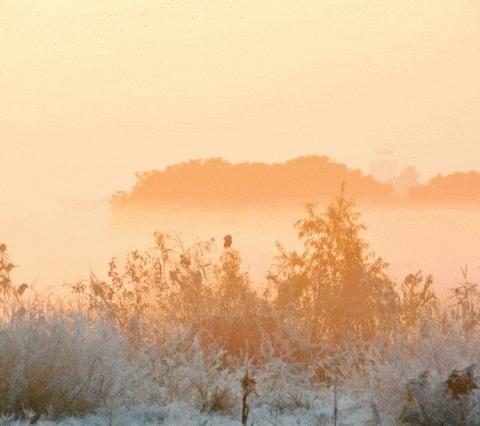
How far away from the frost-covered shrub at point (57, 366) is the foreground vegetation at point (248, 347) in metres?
0.01

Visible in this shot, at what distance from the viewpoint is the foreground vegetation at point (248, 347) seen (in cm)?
802

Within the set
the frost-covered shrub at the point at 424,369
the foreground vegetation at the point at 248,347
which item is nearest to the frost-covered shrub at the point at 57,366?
the foreground vegetation at the point at 248,347

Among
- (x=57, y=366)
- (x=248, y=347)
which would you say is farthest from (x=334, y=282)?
(x=57, y=366)

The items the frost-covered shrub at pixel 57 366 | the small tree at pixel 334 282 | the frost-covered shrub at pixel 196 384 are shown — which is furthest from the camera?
the small tree at pixel 334 282

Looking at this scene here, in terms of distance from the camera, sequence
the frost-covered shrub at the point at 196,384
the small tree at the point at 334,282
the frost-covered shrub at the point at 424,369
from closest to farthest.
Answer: the frost-covered shrub at the point at 424,369
the frost-covered shrub at the point at 196,384
the small tree at the point at 334,282

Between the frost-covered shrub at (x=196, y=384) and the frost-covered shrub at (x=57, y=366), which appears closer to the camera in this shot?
the frost-covered shrub at (x=57, y=366)

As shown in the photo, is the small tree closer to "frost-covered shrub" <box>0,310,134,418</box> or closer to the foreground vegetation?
the foreground vegetation

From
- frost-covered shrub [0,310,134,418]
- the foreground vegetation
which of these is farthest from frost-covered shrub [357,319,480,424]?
frost-covered shrub [0,310,134,418]

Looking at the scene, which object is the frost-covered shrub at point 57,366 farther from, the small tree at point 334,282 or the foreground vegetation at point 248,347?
the small tree at point 334,282

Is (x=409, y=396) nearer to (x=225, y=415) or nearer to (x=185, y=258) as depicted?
(x=225, y=415)

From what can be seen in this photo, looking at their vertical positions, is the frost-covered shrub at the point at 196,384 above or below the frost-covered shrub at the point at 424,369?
below

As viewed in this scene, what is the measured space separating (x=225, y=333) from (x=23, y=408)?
5.33 meters

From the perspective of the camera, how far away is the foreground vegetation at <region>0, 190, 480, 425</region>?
8.02 m

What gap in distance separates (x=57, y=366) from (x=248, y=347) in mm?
4492
